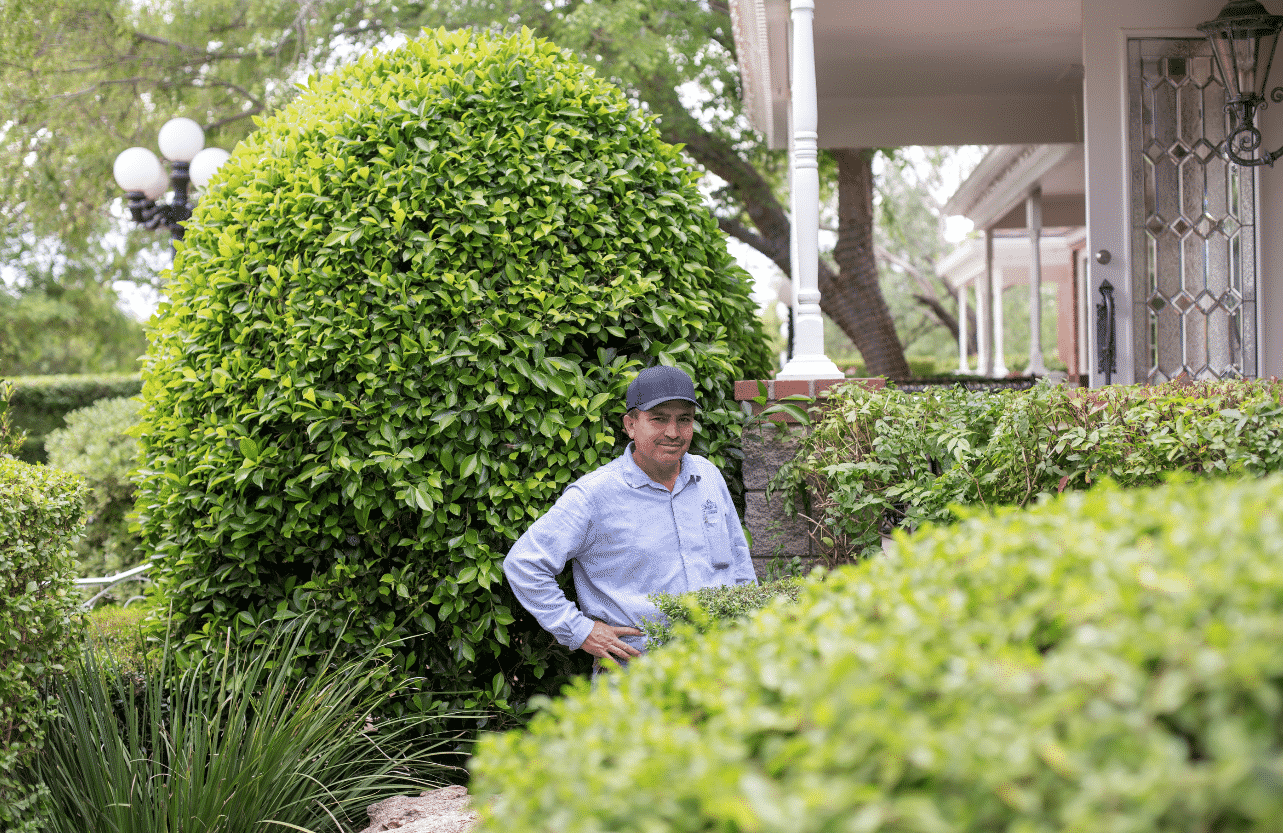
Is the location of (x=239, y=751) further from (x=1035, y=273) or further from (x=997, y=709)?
(x=1035, y=273)

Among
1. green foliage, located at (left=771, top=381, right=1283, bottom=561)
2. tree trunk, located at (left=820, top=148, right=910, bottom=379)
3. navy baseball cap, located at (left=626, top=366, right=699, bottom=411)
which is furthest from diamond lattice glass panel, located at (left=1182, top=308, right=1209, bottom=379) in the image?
tree trunk, located at (left=820, top=148, right=910, bottom=379)

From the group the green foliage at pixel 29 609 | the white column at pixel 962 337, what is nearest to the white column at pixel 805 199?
the green foliage at pixel 29 609

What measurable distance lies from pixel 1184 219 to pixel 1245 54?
92cm

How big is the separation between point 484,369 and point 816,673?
278cm

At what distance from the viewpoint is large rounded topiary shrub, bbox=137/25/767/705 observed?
391cm

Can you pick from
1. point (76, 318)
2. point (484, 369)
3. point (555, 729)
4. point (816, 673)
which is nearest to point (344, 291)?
point (484, 369)

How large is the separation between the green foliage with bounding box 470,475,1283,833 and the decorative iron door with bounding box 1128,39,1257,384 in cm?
480

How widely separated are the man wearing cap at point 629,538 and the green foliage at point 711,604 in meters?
0.18

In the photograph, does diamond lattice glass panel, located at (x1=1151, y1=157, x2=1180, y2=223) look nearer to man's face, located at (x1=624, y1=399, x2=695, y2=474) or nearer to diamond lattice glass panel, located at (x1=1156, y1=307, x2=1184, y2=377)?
diamond lattice glass panel, located at (x1=1156, y1=307, x2=1184, y2=377)

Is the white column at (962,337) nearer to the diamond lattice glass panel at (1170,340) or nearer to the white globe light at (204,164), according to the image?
the diamond lattice glass panel at (1170,340)

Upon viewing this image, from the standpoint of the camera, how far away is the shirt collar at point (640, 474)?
3705 mm

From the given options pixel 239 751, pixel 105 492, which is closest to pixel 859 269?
pixel 105 492

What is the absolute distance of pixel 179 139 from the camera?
895cm

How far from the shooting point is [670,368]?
3.70m
